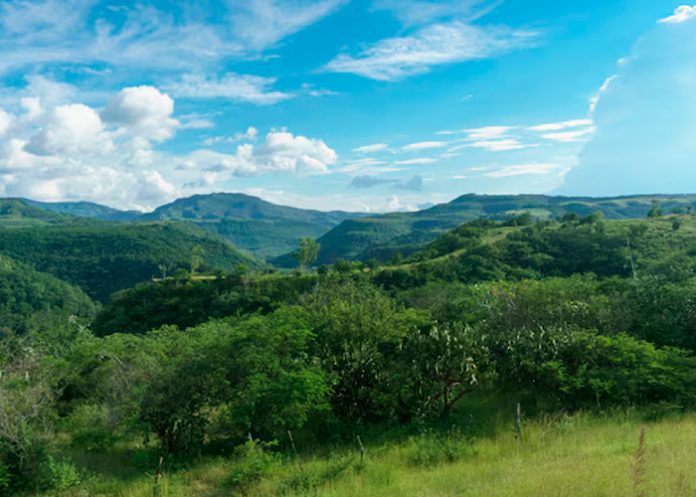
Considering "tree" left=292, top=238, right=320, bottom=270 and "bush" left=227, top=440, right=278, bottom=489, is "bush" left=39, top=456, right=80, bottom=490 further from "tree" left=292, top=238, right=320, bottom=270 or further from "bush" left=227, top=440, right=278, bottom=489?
"tree" left=292, top=238, right=320, bottom=270

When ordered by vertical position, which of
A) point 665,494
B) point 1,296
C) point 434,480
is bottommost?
point 1,296

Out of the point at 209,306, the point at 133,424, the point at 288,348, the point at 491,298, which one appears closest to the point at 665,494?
the point at 288,348

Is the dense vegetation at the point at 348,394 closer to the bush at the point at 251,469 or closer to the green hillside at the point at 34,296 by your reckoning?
the bush at the point at 251,469

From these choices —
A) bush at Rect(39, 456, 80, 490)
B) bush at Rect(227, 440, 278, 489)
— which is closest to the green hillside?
bush at Rect(39, 456, 80, 490)

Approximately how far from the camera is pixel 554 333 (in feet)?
48.2

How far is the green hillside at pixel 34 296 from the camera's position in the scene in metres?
129

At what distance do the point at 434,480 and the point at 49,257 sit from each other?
22033 cm

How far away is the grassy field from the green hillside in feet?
439

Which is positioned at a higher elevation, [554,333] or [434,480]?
[554,333]

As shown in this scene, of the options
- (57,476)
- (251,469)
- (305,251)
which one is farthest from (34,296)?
(251,469)

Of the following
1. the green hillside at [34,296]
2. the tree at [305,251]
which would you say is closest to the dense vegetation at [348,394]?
the tree at [305,251]

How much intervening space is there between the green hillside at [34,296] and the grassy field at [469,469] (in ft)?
439

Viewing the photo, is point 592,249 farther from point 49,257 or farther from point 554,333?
point 49,257

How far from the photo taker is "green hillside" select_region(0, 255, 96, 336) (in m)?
129
